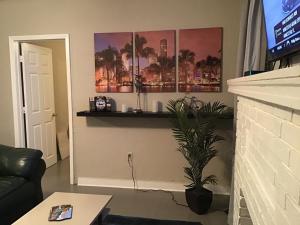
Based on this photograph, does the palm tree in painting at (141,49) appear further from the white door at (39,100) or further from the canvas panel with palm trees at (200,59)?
the white door at (39,100)

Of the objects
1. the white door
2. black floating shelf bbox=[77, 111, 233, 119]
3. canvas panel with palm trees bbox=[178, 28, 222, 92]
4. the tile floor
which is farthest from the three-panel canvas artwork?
the tile floor

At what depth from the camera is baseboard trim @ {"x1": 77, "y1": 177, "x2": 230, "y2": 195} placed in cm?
353

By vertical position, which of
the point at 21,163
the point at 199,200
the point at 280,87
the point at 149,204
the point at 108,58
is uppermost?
the point at 108,58

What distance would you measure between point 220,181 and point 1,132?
3335 mm

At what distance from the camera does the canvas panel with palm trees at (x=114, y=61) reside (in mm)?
3504

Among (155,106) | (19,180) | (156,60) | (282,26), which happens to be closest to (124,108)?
(155,106)

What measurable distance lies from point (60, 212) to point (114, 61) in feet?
6.93

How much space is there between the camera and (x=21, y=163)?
9.07 feet

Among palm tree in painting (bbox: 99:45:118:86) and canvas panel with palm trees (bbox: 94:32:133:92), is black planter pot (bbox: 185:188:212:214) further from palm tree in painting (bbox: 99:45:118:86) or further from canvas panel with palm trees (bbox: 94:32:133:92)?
palm tree in painting (bbox: 99:45:118:86)

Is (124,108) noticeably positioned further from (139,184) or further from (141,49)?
(139,184)

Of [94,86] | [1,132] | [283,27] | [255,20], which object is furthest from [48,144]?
[283,27]

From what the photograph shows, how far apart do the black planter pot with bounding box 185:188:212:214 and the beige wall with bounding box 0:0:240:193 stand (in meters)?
0.58

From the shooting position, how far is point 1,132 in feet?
13.3

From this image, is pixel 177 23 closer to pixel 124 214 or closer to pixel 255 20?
pixel 255 20
